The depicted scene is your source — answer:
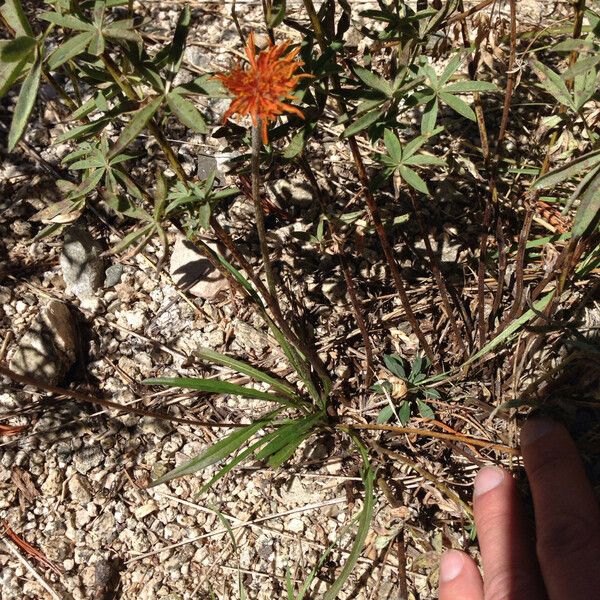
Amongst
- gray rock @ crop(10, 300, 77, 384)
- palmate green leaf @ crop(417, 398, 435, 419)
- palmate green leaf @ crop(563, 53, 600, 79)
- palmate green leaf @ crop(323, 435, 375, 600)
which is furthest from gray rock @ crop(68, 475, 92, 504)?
palmate green leaf @ crop(563, 53, 600, 79)

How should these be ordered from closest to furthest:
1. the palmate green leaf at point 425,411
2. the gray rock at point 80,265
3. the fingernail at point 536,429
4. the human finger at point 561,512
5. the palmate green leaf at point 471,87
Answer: the palmate green leaf at point 471,87, the human finger at point 561,512, the fingernail at point 536,429, the palmate green leaf at point 425,411, the gray rock at point 80,265

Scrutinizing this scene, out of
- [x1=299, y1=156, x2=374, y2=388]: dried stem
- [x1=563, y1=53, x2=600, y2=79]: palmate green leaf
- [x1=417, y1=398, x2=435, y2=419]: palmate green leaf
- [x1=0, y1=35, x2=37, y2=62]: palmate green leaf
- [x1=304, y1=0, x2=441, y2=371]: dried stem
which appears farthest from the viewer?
[x1=417, y1=398, x2=435, y2=419]: palmate green leaf

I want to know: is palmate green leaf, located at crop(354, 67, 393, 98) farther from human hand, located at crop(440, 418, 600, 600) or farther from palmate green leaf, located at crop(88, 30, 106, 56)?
human hand, located at crop(440, 418, 600, 600)

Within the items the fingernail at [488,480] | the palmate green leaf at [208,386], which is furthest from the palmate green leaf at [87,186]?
the fingernail at [488,480]

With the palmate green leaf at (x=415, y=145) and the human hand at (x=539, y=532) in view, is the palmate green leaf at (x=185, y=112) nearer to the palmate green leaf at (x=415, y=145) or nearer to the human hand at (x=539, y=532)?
the palmate green leaf at (x=415, y=145)

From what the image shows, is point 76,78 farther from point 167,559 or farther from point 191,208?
point 167,559

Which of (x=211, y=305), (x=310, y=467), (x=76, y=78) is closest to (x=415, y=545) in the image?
(x=310, y=467)

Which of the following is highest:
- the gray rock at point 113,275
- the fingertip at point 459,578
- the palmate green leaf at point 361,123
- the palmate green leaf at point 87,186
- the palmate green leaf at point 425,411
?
the gray rock at point 113,275

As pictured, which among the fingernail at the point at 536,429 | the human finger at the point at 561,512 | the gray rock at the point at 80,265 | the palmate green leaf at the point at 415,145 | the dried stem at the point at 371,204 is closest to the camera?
the dried stem at the point at 371,204
